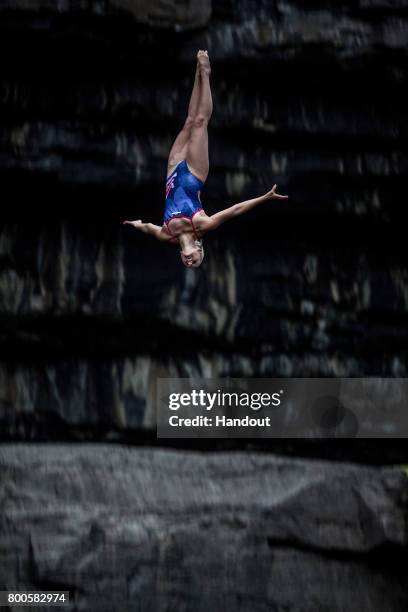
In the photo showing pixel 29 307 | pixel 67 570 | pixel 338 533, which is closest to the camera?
pixel 67 570

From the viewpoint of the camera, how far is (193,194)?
5926 millimetres

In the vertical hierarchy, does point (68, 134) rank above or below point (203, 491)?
above

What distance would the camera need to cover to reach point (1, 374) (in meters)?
9.23

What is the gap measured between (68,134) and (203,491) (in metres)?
4.14

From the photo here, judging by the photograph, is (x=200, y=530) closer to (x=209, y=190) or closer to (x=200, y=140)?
(x=209, y=190)

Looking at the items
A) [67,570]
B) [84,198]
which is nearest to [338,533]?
[67,570]

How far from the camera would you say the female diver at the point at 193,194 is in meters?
5.80

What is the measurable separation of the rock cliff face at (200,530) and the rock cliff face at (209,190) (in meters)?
0.95

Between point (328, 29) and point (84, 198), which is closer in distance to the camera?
point (328, 29)

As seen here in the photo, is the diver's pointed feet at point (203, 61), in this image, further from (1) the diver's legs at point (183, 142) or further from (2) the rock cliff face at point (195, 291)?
(2) the rock cliff face at point (195, 291)

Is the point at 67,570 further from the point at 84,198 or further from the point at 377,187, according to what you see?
the point at 377,187

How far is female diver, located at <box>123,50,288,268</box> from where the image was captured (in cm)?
580

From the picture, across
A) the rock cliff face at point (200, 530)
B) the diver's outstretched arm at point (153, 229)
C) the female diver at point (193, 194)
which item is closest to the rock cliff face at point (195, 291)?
the rock cliff face at point (200, 530)

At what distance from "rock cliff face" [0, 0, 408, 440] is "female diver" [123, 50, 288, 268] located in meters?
2.82
